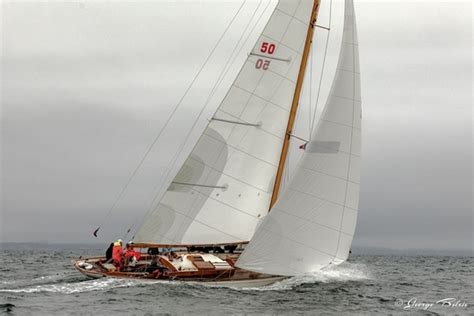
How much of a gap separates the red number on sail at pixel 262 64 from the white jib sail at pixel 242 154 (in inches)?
1.5

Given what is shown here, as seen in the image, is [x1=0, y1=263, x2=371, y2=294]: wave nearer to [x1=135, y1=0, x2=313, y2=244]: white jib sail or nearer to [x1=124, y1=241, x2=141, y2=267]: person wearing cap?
[x1=124, y1=241, x2=141, y2=267]: person wearing cap

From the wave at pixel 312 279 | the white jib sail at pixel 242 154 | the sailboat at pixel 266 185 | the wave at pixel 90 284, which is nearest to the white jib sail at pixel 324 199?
the sailboat at pixel 266 185

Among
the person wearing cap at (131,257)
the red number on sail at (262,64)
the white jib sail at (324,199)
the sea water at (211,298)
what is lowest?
the sea water at (211,298)

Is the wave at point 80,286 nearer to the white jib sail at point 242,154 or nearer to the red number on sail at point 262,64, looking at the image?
the white jib sail at point 242,154

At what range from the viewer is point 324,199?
2650cm

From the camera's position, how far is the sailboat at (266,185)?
26.3m

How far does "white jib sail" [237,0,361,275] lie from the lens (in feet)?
85.9

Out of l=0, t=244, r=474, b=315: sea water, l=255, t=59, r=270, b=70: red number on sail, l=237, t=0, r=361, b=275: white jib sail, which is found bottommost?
l=0, t=244, r=474, b=315: sea water

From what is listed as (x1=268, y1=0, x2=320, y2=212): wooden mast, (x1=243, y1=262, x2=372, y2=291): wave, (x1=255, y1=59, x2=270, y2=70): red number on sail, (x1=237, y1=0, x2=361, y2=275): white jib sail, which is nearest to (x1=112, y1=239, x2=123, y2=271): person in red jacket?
(x1=237, y1=0, x2=361, y2=275): white jib sail

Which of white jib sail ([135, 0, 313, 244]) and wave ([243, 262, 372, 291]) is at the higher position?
white jib sail ([135, 0, 313, 244])

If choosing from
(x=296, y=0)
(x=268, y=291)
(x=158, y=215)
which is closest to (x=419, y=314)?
(x=268, y=291)

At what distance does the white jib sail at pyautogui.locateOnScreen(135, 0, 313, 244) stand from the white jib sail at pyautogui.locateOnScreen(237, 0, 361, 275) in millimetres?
1993

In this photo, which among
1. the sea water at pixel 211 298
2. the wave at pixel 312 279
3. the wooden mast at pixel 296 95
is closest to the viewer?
the sea water at pixel 211 298

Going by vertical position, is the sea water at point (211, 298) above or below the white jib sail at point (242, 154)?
below
